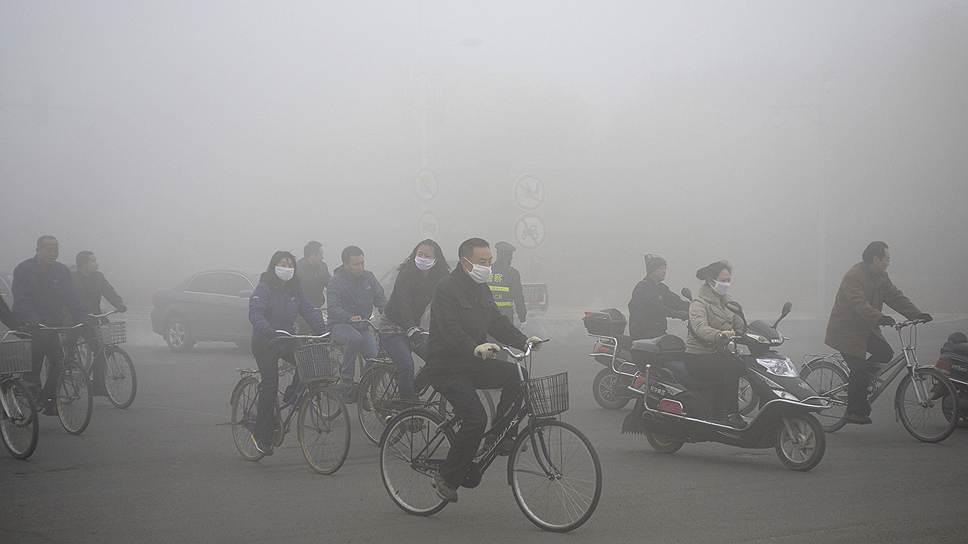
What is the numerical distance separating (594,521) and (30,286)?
6681 mm

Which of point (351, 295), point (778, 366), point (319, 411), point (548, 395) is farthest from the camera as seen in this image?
point (351, 295)

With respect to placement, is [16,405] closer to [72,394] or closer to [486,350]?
[72,394]

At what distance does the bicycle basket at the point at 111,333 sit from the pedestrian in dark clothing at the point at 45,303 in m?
0.70

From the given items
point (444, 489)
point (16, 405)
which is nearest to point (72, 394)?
point (16, 405)

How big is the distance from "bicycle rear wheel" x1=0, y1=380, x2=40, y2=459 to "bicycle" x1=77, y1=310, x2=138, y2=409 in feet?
7.71

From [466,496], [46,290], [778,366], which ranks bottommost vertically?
[466,496]

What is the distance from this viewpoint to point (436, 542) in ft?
17.9

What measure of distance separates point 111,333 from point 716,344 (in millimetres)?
6789

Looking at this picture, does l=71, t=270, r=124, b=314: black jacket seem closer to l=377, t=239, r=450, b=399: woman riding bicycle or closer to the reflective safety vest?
the reflective safety vest

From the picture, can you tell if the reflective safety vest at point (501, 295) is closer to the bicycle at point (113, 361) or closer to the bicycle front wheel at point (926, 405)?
the bicycle at point (113, 361)

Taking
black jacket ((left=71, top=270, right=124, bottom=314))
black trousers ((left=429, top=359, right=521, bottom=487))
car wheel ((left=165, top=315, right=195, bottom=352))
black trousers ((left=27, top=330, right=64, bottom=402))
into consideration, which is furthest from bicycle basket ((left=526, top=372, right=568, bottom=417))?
car wheel ((left=165, top=315, right=195, bottom=352))

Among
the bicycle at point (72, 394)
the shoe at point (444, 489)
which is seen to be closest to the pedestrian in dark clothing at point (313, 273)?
the bicycle at point (72, 394)

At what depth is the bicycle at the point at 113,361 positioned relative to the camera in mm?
10766

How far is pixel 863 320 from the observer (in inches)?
347
